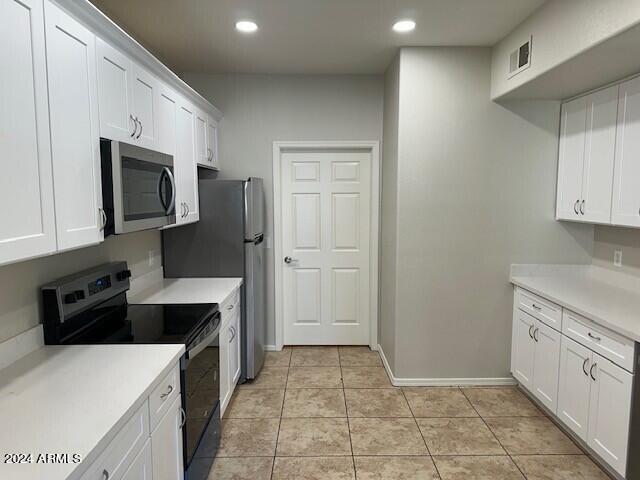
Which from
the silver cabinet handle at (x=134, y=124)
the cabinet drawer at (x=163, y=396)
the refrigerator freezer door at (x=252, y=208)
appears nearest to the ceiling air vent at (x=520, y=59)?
the refrigerator freezer door at (x=252, y=208)

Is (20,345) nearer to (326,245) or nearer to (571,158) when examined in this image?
(326,245)

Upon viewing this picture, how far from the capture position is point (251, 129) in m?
4.07

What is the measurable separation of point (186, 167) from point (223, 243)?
70cm

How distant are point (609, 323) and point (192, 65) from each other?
3653 millimetres

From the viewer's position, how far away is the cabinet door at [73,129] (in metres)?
1.51

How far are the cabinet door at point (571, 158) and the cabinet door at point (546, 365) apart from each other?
0.90 m

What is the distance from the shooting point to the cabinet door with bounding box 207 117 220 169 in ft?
12.0

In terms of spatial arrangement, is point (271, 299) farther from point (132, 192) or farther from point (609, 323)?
point (609, 323)

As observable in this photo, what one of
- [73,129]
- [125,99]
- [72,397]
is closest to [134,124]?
[125,99]

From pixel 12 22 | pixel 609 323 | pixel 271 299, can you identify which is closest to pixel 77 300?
pixel 12 22

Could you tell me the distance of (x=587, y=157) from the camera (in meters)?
2.97

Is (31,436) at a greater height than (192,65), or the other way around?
(192,65)

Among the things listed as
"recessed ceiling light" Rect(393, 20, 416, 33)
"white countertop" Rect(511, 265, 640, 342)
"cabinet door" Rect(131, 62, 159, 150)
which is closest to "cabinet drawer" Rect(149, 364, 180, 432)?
"cabinet door" Rect(131, 62, 159, 150)

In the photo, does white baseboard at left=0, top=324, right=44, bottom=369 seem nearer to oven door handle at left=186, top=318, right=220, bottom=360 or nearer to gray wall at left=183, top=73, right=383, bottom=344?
oven door handle at left=186, top=318, right=220, bottom=360
